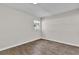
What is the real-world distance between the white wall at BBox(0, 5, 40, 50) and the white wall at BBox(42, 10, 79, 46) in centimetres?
18

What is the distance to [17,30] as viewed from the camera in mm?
1122

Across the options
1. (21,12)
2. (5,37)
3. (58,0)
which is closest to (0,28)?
(5,37)

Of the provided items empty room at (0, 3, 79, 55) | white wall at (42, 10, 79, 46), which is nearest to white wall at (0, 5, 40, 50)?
empty room at (0, 3, 79, 55)

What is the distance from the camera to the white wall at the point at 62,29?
1.15 metres

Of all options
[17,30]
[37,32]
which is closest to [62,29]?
[37,32]

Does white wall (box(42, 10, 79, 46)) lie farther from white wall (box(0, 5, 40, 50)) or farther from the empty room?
white wall (box(0, 5, 40, 50))

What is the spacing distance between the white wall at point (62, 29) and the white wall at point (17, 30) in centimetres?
18

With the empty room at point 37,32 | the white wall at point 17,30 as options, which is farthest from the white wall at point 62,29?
the white wall at point 17,30

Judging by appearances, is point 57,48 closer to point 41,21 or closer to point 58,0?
point 41,21

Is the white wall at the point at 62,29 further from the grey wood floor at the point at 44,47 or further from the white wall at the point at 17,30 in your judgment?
the white wall at the point at 17,30

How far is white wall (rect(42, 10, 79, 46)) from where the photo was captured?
3.77 feet
